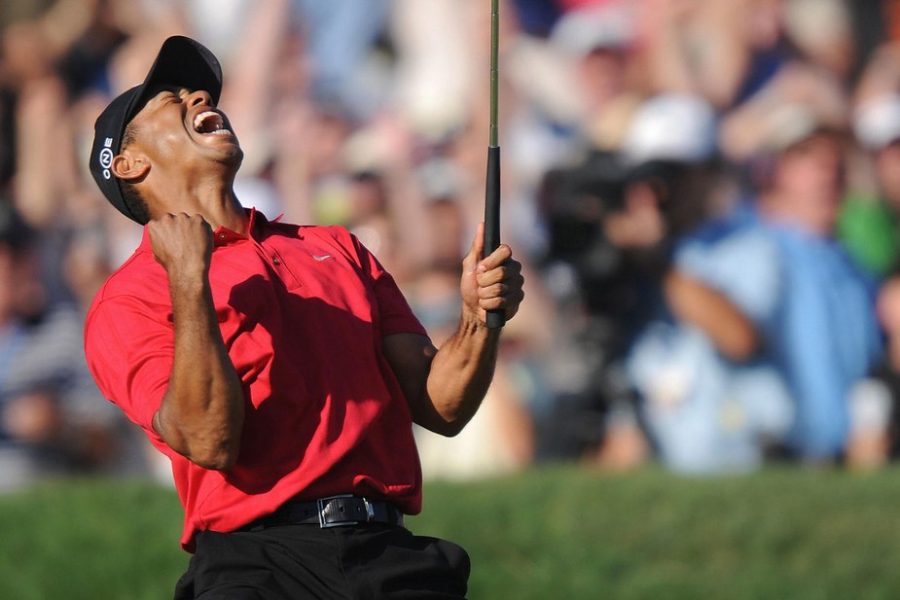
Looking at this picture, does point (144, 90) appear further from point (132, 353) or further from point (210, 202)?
point (132, 353)

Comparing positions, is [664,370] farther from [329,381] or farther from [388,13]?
[329,381]

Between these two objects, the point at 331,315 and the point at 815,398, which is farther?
the point at 815,398

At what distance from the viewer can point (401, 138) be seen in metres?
10.4

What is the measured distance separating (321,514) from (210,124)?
41.4 inches

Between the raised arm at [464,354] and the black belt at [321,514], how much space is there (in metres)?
0.43

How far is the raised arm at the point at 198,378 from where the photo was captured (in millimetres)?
3523

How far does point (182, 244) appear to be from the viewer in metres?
3.59

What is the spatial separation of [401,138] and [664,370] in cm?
218

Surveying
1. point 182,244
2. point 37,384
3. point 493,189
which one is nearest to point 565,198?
point 37,384

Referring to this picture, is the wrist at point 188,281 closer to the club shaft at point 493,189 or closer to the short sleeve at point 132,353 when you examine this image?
the short sleeve at point 132,353

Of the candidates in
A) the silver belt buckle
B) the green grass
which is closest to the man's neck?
the silver belt buckle

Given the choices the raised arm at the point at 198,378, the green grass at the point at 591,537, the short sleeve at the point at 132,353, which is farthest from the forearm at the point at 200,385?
the green grass at the point at 591,537

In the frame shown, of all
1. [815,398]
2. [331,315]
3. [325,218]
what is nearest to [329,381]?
[331,315]

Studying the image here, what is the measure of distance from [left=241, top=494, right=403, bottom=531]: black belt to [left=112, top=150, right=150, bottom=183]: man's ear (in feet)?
3.16
